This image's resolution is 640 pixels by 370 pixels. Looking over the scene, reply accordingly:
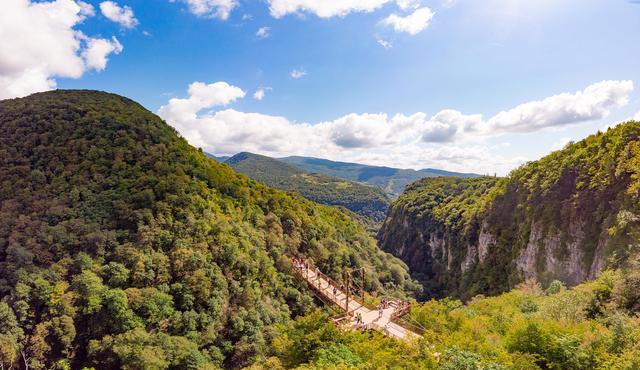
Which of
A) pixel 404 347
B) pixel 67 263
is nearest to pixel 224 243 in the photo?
pixel 67 263

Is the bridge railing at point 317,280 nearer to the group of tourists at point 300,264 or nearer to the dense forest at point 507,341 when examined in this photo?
the group of tourists at point 300,264

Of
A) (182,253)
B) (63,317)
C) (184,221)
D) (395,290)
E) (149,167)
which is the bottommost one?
(395,290)

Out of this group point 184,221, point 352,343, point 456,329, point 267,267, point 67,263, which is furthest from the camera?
point 267,267

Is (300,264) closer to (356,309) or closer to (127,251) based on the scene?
(356,309)

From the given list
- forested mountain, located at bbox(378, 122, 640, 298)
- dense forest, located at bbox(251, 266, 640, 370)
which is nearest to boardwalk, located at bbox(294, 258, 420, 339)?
dense forest, located at bbox(251, 266, 640, 370)

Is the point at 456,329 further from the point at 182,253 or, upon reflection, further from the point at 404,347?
the point at 182,253

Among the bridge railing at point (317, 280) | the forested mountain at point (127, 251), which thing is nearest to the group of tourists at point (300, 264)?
the bridge railing at point (317, 280)

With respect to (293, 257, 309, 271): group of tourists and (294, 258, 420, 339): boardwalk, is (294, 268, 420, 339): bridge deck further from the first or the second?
(293, 257, 309, 271): group of tourists
